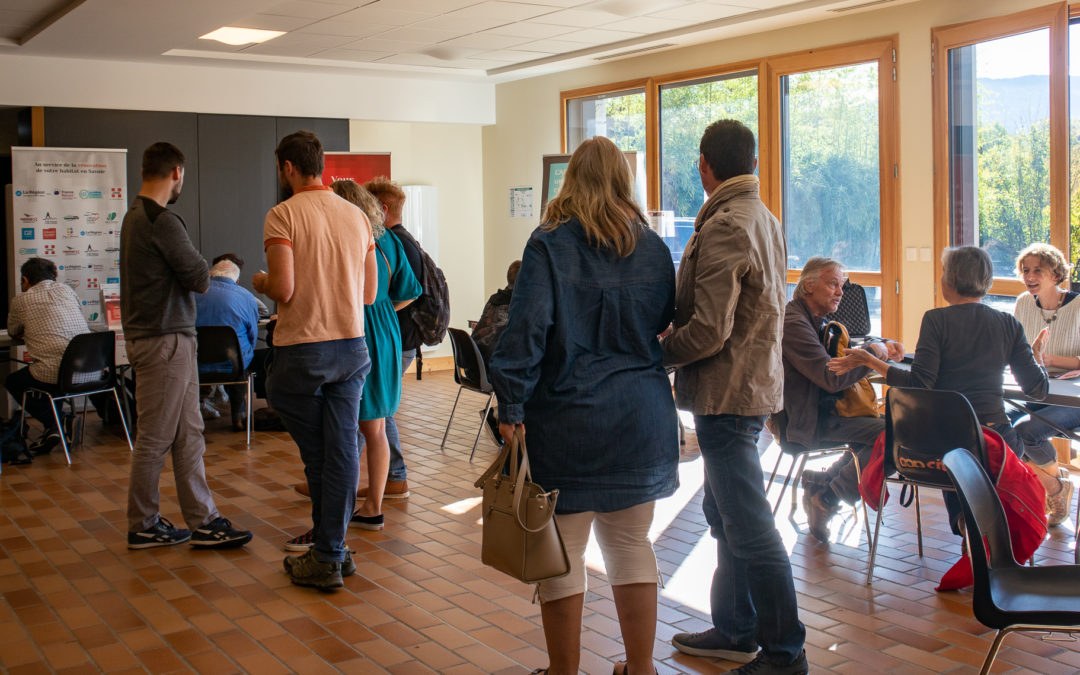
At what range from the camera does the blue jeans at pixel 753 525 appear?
287cm

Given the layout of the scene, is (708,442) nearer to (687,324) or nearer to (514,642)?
(687,324)

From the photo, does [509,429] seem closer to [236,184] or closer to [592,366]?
[592,366]

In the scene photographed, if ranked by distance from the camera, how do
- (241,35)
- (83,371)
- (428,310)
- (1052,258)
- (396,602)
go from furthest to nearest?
1. (241,35)
2. (83,371)
3. (1052,258)
4. (428,310)
5. (396,602)

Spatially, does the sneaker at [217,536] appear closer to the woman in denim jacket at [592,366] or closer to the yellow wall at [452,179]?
the woman in denim jacket at [592,366]

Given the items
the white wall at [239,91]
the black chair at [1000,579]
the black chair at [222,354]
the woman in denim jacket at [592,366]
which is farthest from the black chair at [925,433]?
the white wall at [239,91]

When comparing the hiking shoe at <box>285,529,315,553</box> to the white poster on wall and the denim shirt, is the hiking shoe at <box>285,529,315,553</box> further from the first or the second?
the white poster on wall

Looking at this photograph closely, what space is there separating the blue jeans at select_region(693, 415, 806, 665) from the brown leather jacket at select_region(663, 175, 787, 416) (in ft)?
0.27

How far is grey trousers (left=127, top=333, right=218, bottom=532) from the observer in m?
4.30

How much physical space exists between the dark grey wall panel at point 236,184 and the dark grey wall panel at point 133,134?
0.27 feet

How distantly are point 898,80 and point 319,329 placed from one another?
A: 528cm

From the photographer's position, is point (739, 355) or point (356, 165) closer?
point (739, 355)

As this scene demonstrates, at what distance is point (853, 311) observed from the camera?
6.54m

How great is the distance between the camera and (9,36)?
8125 mm

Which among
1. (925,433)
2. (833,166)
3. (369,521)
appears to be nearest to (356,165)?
(833,166)
